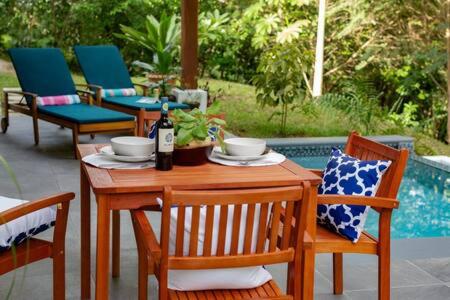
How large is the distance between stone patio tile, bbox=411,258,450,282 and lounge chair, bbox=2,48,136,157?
357 centimetres

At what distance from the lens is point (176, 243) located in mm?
2230

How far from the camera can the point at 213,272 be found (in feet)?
7.63

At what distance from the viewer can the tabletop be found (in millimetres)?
2498

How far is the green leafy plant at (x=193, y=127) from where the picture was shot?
9.13 ft

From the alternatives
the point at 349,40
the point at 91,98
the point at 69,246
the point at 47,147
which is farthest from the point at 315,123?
the point at 69,246

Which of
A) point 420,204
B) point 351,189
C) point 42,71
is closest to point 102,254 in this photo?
point 351,189

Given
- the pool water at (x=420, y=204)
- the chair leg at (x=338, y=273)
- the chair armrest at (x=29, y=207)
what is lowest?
the pool water at (x=420, y=204)

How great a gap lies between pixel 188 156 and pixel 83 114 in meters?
4.03

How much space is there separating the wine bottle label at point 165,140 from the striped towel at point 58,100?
4.67 meters

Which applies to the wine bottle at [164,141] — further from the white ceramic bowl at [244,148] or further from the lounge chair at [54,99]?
the lounge chair at [54,99]

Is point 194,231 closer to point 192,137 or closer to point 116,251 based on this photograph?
point 192,137

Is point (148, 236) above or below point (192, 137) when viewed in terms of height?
below

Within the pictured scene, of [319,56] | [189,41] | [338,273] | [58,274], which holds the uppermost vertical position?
[189,41]

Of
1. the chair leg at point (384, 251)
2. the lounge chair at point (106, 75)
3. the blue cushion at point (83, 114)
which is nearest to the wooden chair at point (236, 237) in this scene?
the chair leg at point (384, 251)
